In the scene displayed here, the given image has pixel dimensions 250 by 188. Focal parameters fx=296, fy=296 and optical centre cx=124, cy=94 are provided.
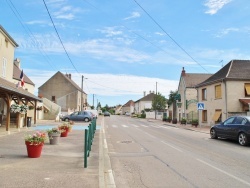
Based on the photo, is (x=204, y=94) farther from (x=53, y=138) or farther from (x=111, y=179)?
(x=111, y=179)

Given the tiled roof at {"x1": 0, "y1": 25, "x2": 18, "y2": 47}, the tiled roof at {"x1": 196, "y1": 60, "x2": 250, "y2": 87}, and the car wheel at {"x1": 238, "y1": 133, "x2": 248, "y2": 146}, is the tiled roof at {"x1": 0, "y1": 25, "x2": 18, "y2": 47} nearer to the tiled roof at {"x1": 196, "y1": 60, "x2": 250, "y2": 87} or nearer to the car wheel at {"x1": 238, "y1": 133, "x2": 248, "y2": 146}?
the car wheel at {"x1": 238, "y1": 133, "x2": 248, "y2": 146}

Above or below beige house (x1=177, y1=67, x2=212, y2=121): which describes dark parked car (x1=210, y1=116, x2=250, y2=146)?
below

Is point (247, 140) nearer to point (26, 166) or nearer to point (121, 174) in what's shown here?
point (121, 174)

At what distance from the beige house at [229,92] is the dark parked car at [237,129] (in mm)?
12395

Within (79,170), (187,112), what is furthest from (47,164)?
(187,112)

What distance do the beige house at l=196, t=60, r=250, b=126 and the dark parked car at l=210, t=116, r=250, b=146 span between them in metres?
12.4

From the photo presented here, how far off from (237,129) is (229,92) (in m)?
14.6

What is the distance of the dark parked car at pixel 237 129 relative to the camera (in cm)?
1498

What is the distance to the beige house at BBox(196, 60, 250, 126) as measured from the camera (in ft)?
96.6

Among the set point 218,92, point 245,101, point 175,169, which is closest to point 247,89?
point 245,101

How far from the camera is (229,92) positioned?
29.5m

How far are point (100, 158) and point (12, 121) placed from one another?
1769 cm

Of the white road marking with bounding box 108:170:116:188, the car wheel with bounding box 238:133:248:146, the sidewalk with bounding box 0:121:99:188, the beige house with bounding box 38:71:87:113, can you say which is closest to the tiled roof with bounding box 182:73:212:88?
the beige house with bounding box 38:71:87:113

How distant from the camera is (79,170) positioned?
761cm
